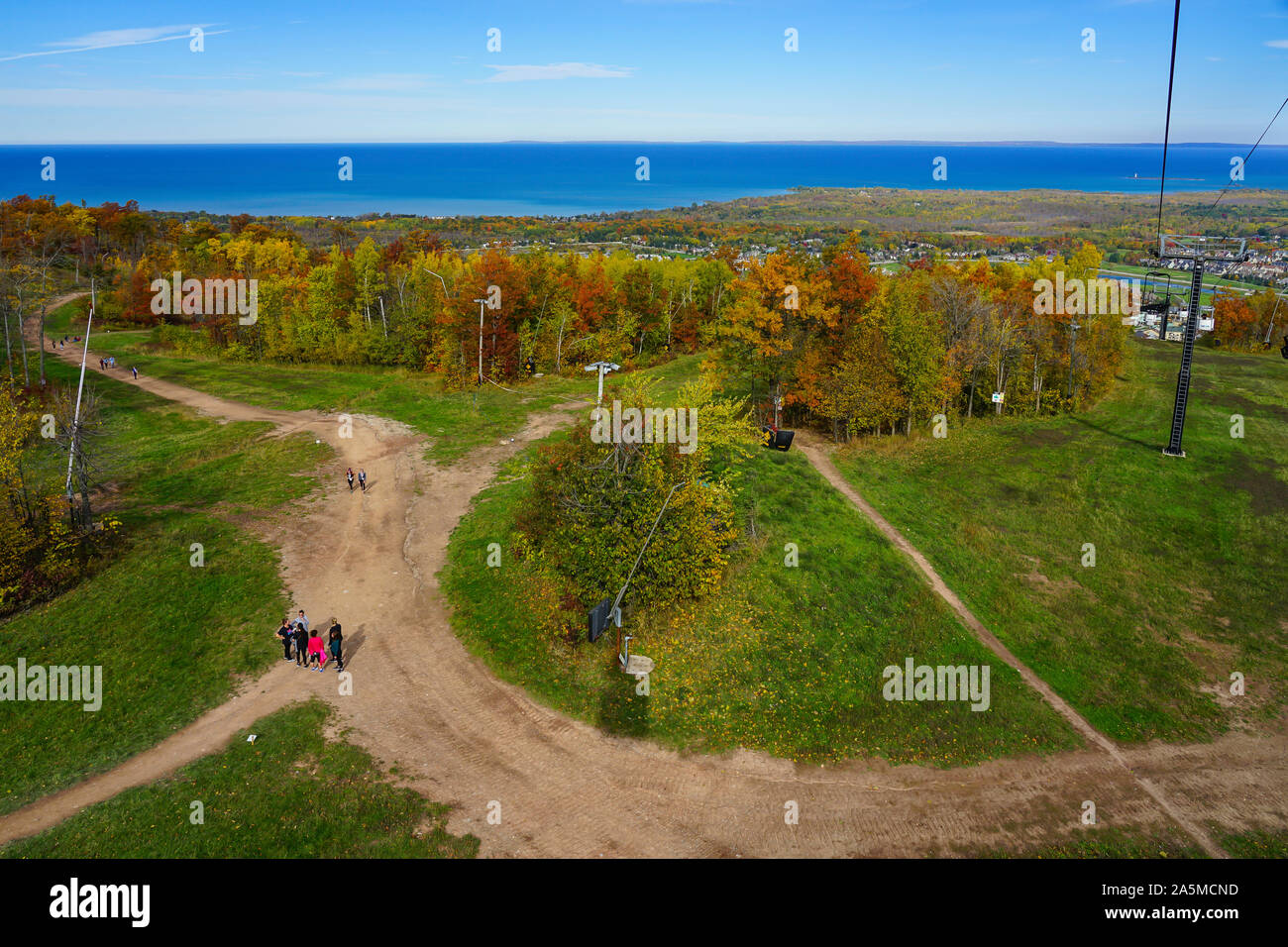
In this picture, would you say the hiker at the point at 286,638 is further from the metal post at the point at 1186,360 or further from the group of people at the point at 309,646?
the metal post at the point at 1186,360

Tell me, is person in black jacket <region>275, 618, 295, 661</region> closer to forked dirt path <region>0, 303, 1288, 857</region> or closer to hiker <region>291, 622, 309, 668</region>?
hiker <region>291, 622, 309, 668</region>

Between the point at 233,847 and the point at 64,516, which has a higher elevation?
the point at 64,516

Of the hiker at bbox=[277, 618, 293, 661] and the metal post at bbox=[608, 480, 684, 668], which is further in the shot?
the hiker at bbox=[277, 618, 293, 661]

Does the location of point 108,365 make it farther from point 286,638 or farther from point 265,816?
point 265,816

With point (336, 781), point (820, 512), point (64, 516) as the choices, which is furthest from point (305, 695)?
point (820, 512)

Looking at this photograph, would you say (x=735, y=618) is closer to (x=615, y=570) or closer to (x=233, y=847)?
(x=615, y=570)

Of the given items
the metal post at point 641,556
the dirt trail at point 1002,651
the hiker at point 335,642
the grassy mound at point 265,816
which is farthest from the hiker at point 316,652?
the dirt trail at point 1002,651

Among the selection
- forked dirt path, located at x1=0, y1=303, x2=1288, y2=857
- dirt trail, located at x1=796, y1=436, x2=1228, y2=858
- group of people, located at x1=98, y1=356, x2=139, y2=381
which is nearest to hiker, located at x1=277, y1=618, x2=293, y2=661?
forked dirt path, located at x1=0, y1=303, x2=1288, y2=857
